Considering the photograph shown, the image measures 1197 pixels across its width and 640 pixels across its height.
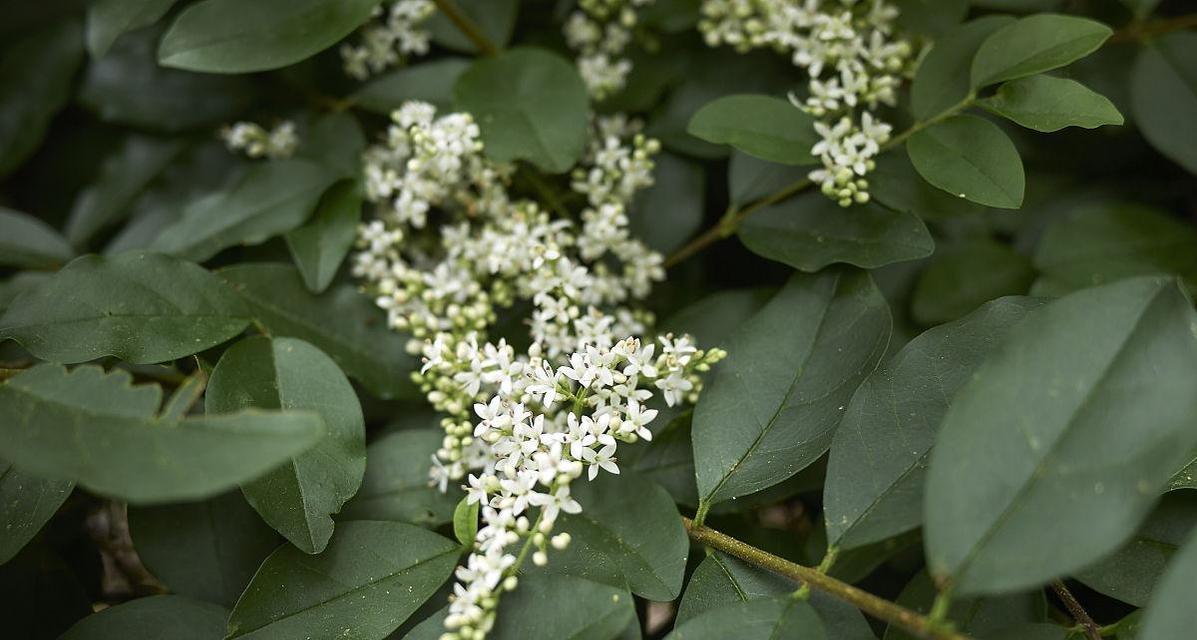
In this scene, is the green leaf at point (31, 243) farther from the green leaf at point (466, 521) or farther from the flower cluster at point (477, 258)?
the green leaf at point (466, 521)

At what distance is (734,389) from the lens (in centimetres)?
153

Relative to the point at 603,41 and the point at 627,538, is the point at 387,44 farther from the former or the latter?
the point at 627,538

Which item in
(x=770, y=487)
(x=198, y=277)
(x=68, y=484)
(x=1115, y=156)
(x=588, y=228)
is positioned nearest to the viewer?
(x=68, y=484)

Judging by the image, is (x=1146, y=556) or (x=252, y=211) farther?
(x=252, y=211)

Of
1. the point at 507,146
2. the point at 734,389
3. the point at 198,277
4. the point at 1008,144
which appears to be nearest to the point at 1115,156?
the point at 1008,144

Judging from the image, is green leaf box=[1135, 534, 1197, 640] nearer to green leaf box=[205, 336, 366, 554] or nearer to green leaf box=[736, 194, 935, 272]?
green leaf box=[736, 194, 935, 272]

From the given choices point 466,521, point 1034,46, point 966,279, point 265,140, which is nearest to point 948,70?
point 1034,46

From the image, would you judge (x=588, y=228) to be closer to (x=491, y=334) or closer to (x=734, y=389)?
(x=491, y=334)

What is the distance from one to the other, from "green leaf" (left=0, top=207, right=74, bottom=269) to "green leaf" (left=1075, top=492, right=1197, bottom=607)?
191 centimetres

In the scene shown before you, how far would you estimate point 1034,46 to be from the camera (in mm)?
1530

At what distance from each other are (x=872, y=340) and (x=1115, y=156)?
3.44 feet

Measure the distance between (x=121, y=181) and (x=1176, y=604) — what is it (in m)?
2.19

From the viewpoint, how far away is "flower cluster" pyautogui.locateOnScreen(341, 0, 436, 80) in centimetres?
200

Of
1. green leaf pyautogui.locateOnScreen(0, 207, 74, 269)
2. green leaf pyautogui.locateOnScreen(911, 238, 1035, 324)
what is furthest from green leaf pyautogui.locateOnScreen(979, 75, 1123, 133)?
green leaf pyautogui.locateOnScreen(0, 207, 74, 269)
